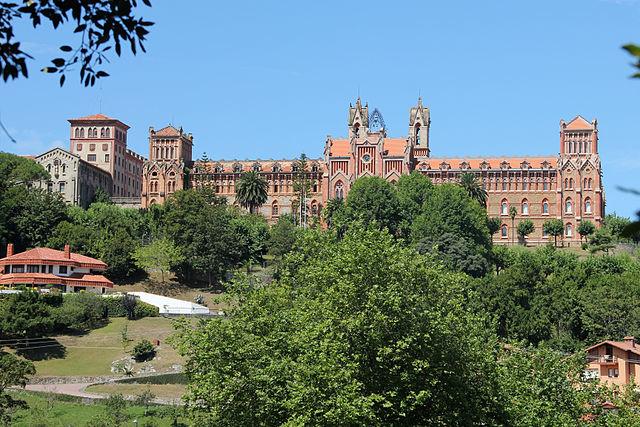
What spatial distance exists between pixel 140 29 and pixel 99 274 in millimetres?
107029

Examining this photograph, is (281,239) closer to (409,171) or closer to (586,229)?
(409,171)

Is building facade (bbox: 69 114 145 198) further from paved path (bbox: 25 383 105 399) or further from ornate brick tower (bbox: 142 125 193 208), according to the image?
paved path (bbox: 25 383 105 399)

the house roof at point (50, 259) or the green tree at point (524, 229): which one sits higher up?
the green tree at point (524, 229)

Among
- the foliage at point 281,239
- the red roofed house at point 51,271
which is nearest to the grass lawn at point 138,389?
the red roofed house at point 51,271

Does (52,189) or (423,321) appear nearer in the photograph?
(423,321)

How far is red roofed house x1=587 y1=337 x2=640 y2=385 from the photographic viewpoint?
278 ft

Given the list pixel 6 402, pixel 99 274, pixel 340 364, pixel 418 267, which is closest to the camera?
pixel 340 364

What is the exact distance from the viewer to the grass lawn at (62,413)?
6331 centimetres

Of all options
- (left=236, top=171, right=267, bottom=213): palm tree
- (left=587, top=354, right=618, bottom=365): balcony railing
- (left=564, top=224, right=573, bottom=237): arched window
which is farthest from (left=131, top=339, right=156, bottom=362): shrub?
(left=564, top=224, right=573, bottom=237): arched window

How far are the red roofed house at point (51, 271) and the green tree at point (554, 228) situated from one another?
6842cm

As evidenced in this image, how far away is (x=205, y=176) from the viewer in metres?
168

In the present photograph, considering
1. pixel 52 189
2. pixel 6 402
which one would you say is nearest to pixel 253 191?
pixel 52 189

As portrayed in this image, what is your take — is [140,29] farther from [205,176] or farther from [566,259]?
[205,176]

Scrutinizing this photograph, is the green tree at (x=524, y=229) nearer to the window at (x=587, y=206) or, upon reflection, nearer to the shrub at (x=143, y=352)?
the window at (x=587, y=206)
